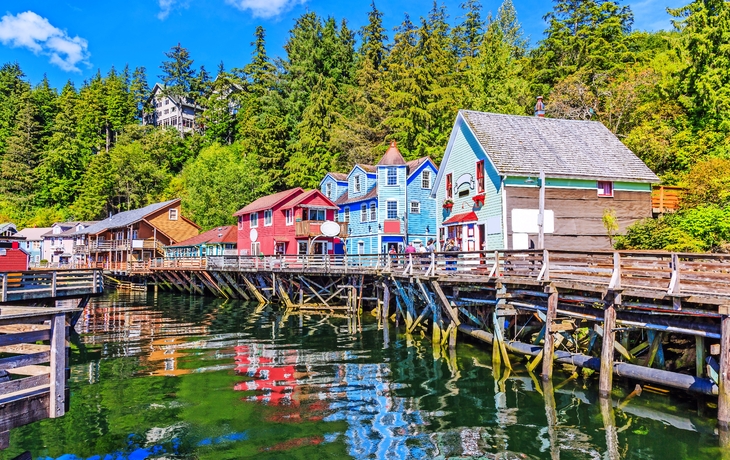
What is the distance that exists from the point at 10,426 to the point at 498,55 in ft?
171

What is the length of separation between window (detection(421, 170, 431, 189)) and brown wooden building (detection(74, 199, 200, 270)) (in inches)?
1440

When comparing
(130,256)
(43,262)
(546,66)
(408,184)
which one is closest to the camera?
(408,184)

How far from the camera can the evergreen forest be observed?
3031 cm

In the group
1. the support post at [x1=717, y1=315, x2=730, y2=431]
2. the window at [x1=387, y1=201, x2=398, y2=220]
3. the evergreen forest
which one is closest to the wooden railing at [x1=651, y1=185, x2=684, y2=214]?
the evergreen forest

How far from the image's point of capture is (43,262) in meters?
73.2

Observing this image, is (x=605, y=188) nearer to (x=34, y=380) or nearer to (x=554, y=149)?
(x=554, y=149)

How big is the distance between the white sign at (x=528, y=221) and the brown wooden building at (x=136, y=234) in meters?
47.9

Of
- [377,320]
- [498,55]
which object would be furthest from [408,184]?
[498,55]

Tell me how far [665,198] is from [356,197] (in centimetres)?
2295

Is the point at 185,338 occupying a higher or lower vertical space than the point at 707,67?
lower

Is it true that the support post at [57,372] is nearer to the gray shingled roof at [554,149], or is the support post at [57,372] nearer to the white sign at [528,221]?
the gray shingled roof at [554,149]

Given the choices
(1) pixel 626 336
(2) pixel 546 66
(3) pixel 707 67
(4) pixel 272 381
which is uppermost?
(2) pixel 546 66

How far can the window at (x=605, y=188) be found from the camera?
25.4 metres

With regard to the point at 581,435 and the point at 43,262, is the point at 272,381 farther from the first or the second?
the point at 43,262
